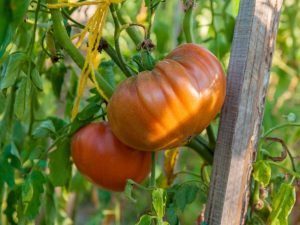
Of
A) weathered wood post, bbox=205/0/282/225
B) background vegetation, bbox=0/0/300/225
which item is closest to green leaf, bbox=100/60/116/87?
background vegetation, bbox=0/0/300/225

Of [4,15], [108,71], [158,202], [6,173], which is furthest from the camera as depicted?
[6,173]

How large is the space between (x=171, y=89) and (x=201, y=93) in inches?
1.5

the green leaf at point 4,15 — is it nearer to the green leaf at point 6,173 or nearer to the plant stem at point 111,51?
the plant stem at point 111,51

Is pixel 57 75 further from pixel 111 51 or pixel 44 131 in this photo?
pixel 111 51

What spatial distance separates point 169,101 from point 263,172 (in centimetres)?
18

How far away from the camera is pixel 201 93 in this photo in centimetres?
72

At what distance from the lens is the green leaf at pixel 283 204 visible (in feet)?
2.54

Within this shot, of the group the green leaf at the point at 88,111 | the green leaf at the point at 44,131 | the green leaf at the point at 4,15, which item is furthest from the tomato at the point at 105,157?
the green leaf at the point at 4,15

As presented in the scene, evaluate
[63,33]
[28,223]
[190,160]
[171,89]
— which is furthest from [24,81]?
[190,160]

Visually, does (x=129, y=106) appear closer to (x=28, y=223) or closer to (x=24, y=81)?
(x=24, y=81)

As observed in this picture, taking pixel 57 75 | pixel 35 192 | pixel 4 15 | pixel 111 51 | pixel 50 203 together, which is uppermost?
pixel 4 15

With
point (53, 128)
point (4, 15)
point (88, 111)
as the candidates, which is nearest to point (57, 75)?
point (53, 128)

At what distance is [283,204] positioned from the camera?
0.78m

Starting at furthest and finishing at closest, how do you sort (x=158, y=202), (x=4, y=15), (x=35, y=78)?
1. (x=35, y=78)
2. (x=158, y=202)
3. (x=4, y=15)
